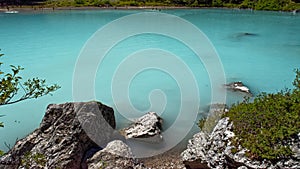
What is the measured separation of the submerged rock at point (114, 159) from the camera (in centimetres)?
457

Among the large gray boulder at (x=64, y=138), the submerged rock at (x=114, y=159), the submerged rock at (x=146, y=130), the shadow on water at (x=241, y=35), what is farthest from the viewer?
the shadow on water at (x=241, y=35)

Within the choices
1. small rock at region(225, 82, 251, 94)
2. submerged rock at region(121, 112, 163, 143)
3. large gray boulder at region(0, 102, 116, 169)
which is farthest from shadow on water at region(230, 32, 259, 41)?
large gray boulder at region(0, 102, 116, 169)

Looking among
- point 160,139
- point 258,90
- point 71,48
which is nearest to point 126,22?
point 71,48

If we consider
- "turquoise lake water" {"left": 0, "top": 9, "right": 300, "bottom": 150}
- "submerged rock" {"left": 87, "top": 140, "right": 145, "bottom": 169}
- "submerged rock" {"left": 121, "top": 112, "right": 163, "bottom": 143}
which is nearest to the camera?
"submerged rock" {"left": 87, "top": 140, "right": 145, "bottom": 169}

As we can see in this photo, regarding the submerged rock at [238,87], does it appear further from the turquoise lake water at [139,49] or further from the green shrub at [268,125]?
the green shrub at [268,125]

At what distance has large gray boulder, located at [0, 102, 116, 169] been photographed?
4828 mm

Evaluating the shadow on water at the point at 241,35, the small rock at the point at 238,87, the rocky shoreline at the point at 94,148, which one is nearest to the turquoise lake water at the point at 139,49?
the shadow on water at the point at 241,35

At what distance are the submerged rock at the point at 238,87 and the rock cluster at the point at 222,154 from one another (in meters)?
4.58

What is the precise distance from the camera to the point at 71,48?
14.9m

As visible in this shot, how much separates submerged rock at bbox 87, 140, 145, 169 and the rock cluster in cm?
87

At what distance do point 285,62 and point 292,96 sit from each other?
364 inches

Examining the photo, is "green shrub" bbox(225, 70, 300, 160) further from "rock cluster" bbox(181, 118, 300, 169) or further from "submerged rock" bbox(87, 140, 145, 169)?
"submerged rock" bbox(87, 140, 145, 169)

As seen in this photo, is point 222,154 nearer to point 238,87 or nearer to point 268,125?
point 268,125

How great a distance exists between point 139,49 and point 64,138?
9.93 m
